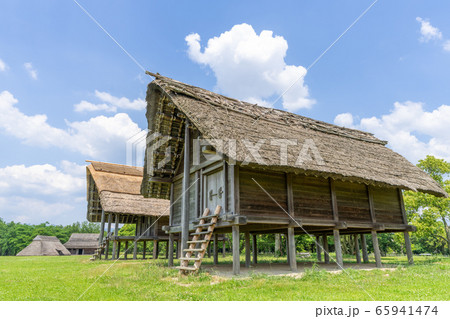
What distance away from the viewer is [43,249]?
1631 inches

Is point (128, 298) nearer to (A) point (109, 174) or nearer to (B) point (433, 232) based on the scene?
(B) point (433, 232)

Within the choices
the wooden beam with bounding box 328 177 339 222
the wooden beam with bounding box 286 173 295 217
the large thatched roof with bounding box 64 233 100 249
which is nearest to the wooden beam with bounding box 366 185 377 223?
the wooden beam with bounding box 328 177 339 222

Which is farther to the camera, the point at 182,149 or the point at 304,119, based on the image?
the point at 304,119

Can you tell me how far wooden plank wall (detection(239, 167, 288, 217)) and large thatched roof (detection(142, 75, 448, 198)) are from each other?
812 mm

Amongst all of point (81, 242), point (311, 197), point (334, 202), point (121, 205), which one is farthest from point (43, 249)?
point (334, 202)

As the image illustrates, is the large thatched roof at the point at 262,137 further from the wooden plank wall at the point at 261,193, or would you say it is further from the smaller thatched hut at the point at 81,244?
the smaller thatched hut at the point at 81,244

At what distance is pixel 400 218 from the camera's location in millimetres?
12141

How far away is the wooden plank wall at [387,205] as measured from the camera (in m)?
11.5

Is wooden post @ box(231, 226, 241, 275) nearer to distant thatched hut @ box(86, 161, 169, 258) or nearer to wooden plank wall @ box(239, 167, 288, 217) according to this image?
wooden plank wall @ box(239, 167, 288, 217)

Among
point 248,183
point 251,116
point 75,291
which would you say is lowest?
point 75,291

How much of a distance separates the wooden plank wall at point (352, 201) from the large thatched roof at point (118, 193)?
14.3 m

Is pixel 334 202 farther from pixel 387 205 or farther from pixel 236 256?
pixel 236 256

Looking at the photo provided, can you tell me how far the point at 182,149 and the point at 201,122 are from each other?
4.09 metres
